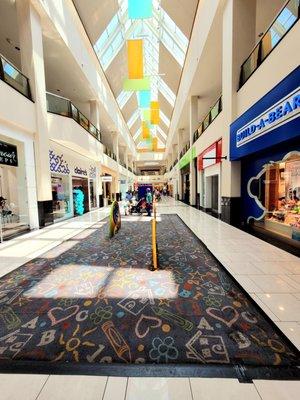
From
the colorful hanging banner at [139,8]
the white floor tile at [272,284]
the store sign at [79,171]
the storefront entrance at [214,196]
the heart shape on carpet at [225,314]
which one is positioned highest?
the colorful hanging banner at [139,8]

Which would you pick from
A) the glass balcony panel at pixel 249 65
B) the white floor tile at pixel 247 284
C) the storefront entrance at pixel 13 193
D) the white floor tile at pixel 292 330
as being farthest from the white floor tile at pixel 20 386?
the glass balcony panel at pixel 249 65

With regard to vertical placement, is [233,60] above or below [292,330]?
above

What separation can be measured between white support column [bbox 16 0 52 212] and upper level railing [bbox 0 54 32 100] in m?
0.24

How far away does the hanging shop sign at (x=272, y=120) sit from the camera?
12.3ft

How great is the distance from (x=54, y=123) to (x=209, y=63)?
7.22 meters

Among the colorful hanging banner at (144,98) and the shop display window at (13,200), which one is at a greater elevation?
the colorful hanging banner at (144,98)

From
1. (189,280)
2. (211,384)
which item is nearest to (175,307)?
(189,280)

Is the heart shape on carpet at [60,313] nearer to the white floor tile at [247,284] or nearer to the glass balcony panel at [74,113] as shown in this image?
the white floor tile at [247,284]

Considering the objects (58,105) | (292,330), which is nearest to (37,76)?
(58,105)

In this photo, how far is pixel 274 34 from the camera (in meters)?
4.62

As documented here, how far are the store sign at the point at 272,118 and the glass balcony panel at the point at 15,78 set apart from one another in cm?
661

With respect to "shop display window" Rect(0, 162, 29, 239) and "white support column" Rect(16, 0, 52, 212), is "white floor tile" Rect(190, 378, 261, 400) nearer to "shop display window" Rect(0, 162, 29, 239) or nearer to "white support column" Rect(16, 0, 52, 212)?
"shop display window" Rect(0, 162, 29, 239)

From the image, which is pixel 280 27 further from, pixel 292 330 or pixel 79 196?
pixel 79 196

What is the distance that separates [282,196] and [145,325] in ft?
15.5
